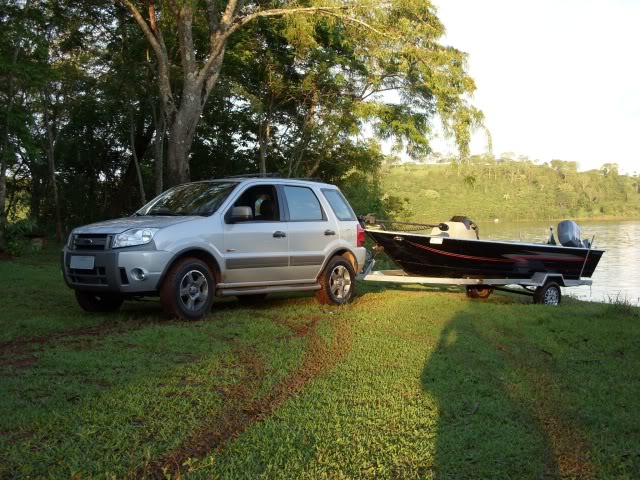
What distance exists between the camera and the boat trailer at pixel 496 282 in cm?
1170

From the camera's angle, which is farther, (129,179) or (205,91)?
(129,179)

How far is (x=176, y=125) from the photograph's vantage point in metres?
14.6

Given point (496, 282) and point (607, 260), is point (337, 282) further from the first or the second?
point (607, 260)

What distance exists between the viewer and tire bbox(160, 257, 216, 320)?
25.8 ft

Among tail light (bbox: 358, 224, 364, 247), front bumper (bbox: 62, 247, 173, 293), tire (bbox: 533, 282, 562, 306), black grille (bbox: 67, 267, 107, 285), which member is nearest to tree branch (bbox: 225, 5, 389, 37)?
tail light (bbox: 358, 224, 364, 247)

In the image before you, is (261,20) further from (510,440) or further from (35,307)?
(510,440)

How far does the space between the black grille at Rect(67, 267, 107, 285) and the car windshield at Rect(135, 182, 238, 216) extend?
1354 mm

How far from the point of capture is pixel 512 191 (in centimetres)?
5003

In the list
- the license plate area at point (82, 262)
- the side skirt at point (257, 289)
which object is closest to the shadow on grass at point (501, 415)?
the side skirt at point (257, 289)

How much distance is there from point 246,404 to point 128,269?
11.8ft

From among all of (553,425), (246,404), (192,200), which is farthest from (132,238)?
(553,425)

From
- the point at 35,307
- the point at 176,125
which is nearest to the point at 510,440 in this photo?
the point at 35,307

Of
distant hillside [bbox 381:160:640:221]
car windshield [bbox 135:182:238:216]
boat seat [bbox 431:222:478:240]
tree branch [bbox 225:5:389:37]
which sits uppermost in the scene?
tree branch [bbox 225:5:389:37]

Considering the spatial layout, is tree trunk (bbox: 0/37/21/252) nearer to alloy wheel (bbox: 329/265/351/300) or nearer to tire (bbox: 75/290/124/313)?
tire (bbox: 75/290/124/313)
